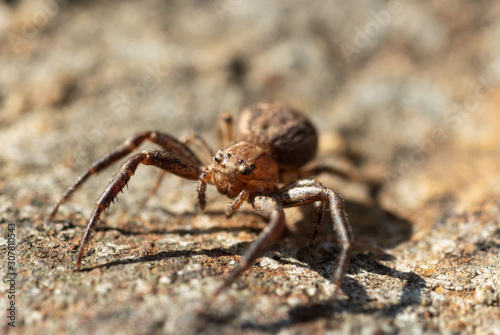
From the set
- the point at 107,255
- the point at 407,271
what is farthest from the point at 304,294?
the point at 107,255

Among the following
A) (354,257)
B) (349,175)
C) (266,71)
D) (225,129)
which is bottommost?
(354,257)

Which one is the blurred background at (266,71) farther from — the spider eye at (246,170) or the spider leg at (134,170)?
the spider eye at (246,170)

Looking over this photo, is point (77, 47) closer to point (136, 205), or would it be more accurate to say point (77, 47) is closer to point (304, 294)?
point (136, 205)

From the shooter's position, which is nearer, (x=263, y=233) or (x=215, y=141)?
(x=263, y=233)

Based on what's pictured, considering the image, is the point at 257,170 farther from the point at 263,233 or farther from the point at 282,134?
the point at 263,233

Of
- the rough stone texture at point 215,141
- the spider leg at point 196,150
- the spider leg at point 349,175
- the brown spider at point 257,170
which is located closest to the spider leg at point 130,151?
the brown spider at point 257,170

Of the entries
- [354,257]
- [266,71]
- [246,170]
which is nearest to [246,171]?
[246,170]

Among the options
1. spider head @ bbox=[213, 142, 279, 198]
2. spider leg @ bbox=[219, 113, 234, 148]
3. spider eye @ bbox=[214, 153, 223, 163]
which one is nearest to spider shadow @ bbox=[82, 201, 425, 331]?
spider head @ bbox=[213, 142, 279, 198]
